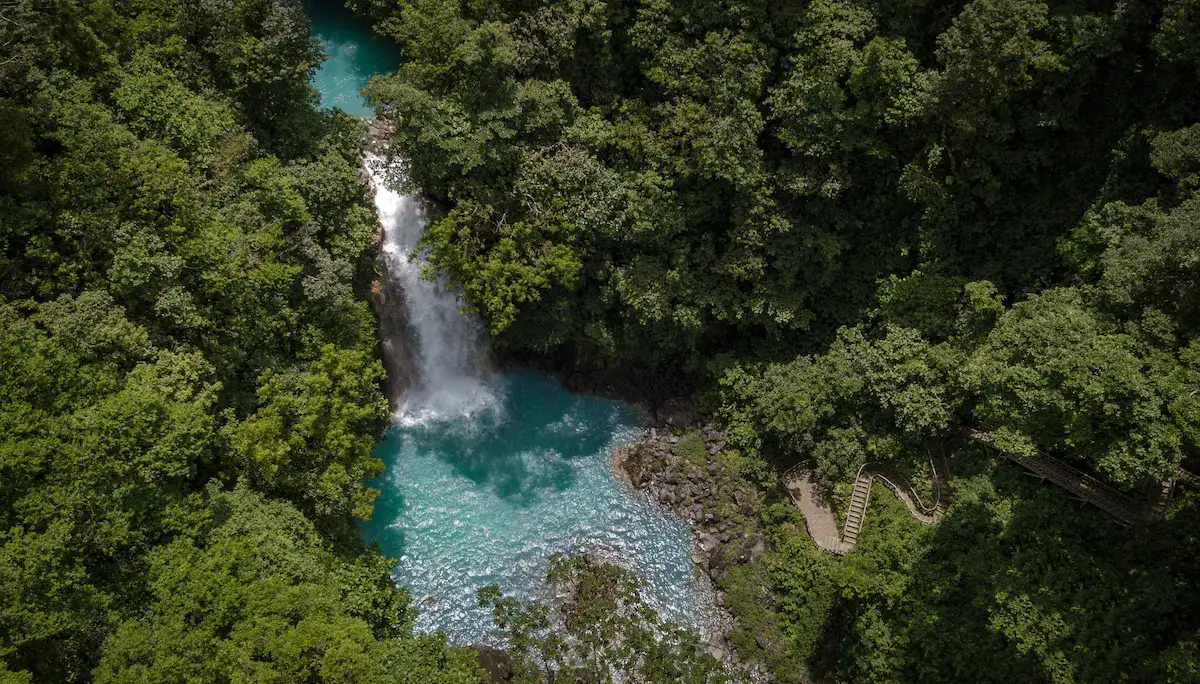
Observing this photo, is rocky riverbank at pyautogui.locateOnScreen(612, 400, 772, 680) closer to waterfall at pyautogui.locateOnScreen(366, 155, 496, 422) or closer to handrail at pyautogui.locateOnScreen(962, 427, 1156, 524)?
waterfall at pyautogui.locateOnScreen(366, 155, 496, 422)

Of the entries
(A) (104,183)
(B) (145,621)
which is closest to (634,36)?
(A) (104,183)

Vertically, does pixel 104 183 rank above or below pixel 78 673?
above

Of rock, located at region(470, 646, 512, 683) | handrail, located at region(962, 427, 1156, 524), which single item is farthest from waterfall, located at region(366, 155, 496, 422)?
handrail, located at region(962, 427, 1156, 524)

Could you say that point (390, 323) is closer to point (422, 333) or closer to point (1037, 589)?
point (422, 333)

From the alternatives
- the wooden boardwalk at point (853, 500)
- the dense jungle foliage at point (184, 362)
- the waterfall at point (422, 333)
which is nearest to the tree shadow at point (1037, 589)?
the wooden boardwalk at point (853, 500)

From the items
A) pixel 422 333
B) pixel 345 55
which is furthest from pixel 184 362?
pixel 345 55

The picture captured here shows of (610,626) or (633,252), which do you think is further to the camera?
(633,252)

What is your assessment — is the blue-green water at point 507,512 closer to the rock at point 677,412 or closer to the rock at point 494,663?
the rock at point 494,663

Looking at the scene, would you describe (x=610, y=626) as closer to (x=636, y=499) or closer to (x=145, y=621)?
(x=636, y=499)
